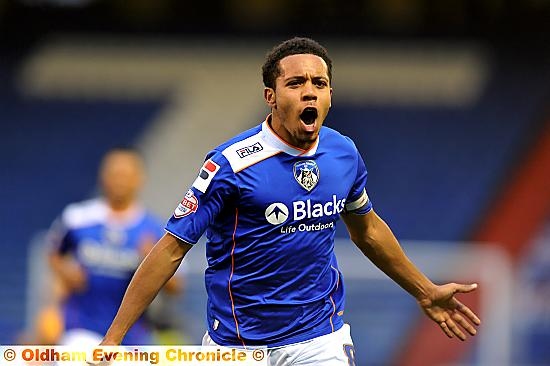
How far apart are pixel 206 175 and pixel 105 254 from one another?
343 cm

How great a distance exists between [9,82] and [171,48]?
201 centimetres

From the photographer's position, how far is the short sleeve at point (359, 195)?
511cm

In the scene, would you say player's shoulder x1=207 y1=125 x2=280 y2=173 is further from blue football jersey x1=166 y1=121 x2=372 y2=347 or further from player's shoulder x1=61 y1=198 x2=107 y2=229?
player's shoulder x1=61 y1=198 x2=107 y2=229

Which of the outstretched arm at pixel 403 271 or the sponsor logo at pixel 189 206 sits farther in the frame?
the outstretched arm at pixel 403 271

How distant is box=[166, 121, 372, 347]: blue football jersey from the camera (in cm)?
470

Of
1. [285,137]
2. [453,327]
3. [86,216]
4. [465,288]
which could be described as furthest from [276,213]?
[86,216]

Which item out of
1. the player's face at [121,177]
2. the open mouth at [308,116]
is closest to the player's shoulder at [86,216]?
the player's face at [121,177]

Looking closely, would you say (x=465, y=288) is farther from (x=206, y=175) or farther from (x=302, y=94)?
(x=206, y=175)

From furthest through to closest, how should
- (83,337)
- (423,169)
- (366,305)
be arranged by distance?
(423,169)
(366,305)
(83,337)

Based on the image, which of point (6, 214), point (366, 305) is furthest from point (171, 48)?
point (366, 305)

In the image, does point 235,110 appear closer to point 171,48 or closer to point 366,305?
point 171,48

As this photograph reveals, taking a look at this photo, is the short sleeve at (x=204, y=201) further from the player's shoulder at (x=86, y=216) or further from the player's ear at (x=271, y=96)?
the player's shoulder at (x=86, y=216)

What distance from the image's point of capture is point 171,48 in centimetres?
1386

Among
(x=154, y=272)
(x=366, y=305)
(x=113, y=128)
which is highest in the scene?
(x=113, y=128)
